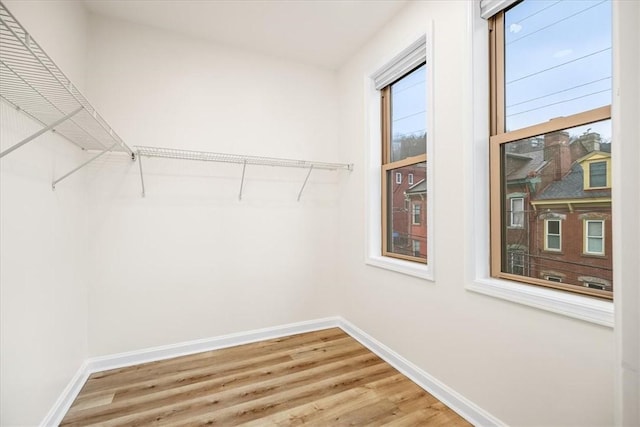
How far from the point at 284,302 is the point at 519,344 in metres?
1.90

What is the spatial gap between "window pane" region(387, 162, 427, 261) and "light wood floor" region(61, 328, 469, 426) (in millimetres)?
933

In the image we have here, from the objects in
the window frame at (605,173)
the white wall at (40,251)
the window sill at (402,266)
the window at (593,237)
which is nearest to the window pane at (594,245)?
the window at (593,237)

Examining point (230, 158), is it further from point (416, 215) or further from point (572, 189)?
point (572, 189)

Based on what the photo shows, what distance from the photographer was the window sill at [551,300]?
3.71ft

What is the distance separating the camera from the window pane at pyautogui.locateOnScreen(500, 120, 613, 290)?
1.24 m

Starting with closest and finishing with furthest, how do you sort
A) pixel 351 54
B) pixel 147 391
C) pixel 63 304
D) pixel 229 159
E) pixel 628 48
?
pixel 628 48, pixel 63 304, pixel 147 391, pixel 229 159, pixel 351 54

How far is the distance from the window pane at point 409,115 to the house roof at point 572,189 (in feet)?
2.95

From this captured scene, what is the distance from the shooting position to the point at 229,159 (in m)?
2.44

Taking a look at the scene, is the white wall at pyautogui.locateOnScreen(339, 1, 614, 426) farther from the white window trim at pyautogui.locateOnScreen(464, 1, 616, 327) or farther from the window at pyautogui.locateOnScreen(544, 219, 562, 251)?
the window at pyautogui.locateOnScreen(544, 219, 562, 251)

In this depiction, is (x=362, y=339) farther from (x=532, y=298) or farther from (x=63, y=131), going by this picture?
(x=63, y=131)

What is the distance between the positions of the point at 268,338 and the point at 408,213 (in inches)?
66.6

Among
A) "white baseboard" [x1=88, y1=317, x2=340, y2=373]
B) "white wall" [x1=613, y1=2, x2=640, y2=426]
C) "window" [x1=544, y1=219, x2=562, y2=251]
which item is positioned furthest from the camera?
"white baseboard" [x1=88, y1=317, x2=340, y2=373]

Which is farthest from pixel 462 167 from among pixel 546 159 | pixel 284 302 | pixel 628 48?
pixel 284 302

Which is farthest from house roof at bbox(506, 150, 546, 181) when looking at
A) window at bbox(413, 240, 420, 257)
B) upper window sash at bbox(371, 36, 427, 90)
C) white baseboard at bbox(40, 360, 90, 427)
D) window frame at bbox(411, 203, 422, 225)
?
white baseboard at bbox(40, 360, 90, 427)
